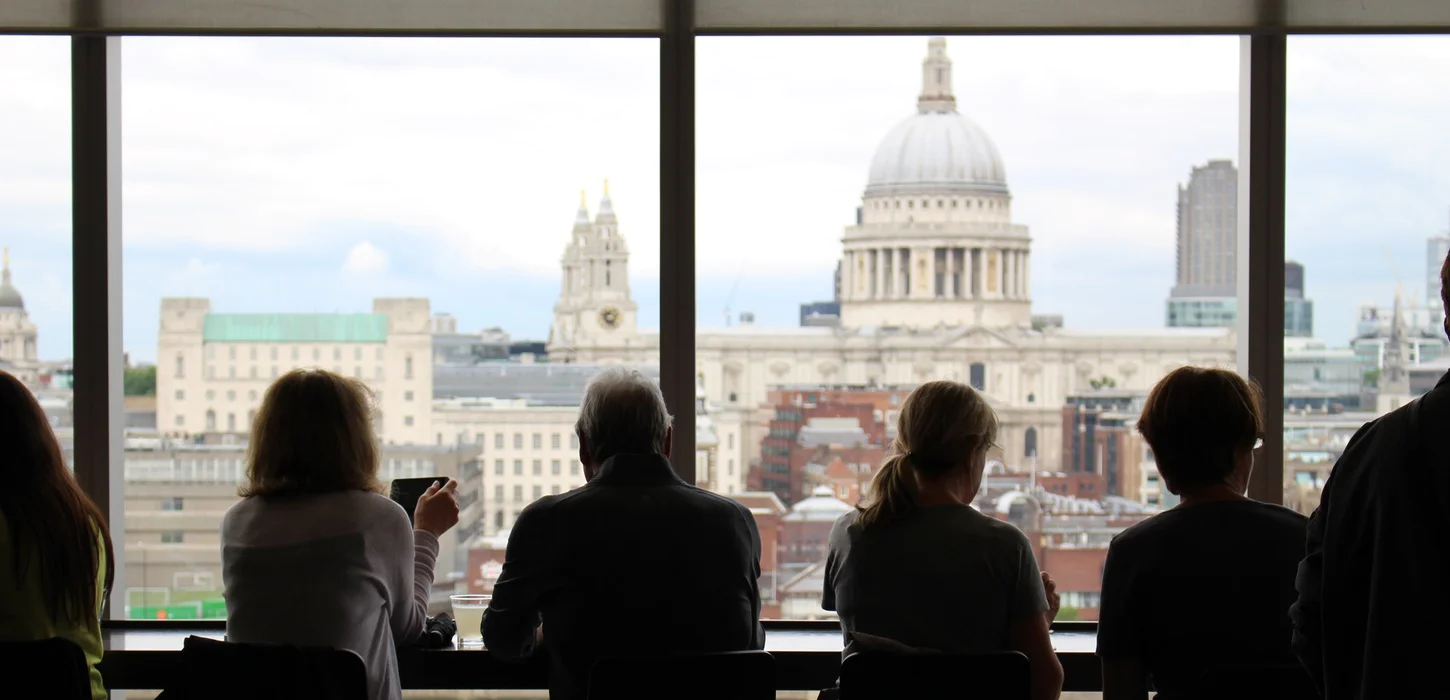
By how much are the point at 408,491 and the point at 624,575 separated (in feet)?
1.67

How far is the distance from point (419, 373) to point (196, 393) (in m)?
5.98

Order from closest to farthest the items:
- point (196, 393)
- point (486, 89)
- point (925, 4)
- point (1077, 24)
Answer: point (925, 4), point (1077, 24), point (486, 89), point (196, 393)

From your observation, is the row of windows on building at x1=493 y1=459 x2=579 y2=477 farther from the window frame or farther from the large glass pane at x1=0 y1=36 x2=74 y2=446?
the window frame

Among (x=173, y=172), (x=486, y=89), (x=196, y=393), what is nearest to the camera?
(x=173, y=172)

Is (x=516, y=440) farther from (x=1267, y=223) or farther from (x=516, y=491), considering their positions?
(x=1267, y=223)

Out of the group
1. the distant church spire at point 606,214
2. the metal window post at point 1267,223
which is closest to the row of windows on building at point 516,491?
the distant church spire at point 606,214

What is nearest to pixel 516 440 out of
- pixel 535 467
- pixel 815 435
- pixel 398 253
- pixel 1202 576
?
pixel 535 467

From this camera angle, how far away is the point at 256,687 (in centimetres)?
133

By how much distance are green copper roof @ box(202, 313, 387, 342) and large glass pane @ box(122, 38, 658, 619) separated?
12cm

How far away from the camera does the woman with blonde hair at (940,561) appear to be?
1.38m

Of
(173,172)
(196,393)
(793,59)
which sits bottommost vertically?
(196,393)

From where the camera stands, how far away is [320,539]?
145 centimetres

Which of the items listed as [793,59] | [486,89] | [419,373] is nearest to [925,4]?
[486,89]

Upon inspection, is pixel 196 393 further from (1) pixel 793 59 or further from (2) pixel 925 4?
(2) pixel 925 4
